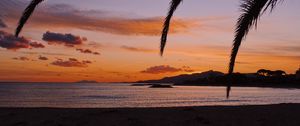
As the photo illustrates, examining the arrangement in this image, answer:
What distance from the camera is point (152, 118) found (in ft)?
48.5

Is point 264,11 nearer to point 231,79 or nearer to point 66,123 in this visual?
point 231,79

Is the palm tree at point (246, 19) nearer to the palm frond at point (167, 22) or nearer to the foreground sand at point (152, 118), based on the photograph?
the palm frond at point (167, 22)

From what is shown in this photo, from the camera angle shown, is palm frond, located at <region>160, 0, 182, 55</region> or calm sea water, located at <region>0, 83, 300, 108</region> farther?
calm sea water, located at <region>0, 83, 300, 108</region>

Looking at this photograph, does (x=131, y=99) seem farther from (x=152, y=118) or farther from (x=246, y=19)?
(x=246, y=19)

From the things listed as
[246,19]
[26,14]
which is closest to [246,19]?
[246,19]

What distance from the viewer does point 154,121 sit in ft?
46.7

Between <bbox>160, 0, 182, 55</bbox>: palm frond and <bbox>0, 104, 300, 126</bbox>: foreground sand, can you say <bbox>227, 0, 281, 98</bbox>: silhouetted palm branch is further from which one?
<bbox>0, 104, 300, 126</bbox>: foreground sand

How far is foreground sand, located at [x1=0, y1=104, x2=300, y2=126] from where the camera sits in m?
14.0

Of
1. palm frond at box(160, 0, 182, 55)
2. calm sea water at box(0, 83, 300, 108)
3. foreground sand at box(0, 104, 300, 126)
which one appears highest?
palm frond at box(160, 0, 182, 55)

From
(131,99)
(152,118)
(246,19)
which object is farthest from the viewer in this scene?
(131,99)

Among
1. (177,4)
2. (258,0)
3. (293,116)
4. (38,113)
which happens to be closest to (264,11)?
(258,0)

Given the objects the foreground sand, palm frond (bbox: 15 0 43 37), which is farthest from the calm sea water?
palm frond (bbox: 15 0 43 37)

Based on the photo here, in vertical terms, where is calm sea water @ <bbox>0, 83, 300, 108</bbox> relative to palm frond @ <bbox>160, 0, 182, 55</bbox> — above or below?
below

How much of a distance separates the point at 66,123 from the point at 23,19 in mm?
7833
